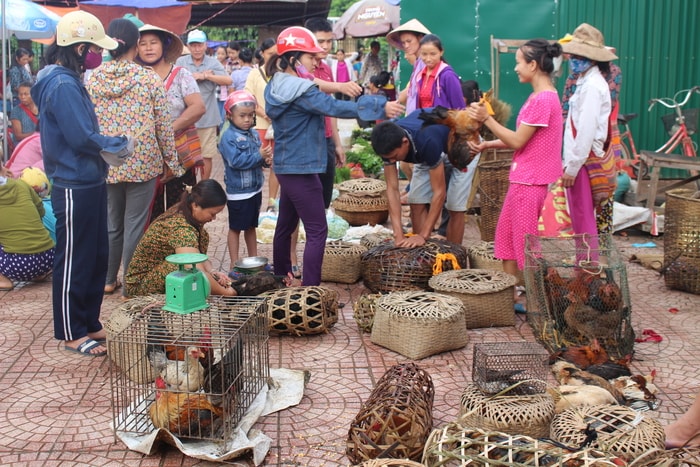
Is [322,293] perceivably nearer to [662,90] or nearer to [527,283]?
[527,283]

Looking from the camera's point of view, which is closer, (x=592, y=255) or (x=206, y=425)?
(x=206, y=425)

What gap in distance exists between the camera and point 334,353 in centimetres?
517

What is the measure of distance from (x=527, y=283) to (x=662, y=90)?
20.3ft

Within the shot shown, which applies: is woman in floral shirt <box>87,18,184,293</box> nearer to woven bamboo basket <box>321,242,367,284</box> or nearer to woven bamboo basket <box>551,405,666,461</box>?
woven bamboo basket <box>321,242,367,284</box>

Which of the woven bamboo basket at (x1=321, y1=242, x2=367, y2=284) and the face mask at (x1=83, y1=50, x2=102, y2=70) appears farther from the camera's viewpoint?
the face mask at (x1=83, y1=50, x2=102, y2=70)

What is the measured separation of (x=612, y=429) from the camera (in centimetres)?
346

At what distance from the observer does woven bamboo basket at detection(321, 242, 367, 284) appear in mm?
6637

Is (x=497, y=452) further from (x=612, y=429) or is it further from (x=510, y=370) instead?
(x=510, y=370)

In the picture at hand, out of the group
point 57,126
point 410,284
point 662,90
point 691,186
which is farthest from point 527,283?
point 662,90

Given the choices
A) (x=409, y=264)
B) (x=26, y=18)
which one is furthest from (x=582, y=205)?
(x=26, y=18)

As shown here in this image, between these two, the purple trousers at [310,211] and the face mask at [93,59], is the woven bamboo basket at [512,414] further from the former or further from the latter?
the face mask at [93,59]

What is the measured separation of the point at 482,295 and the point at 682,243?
1.97m

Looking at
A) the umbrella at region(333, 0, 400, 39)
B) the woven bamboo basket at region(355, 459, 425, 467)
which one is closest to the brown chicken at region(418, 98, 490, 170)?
the woven bamboo basket at region(355, 459, 425, 467)

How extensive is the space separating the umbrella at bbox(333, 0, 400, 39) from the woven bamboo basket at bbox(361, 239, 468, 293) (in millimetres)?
12474
